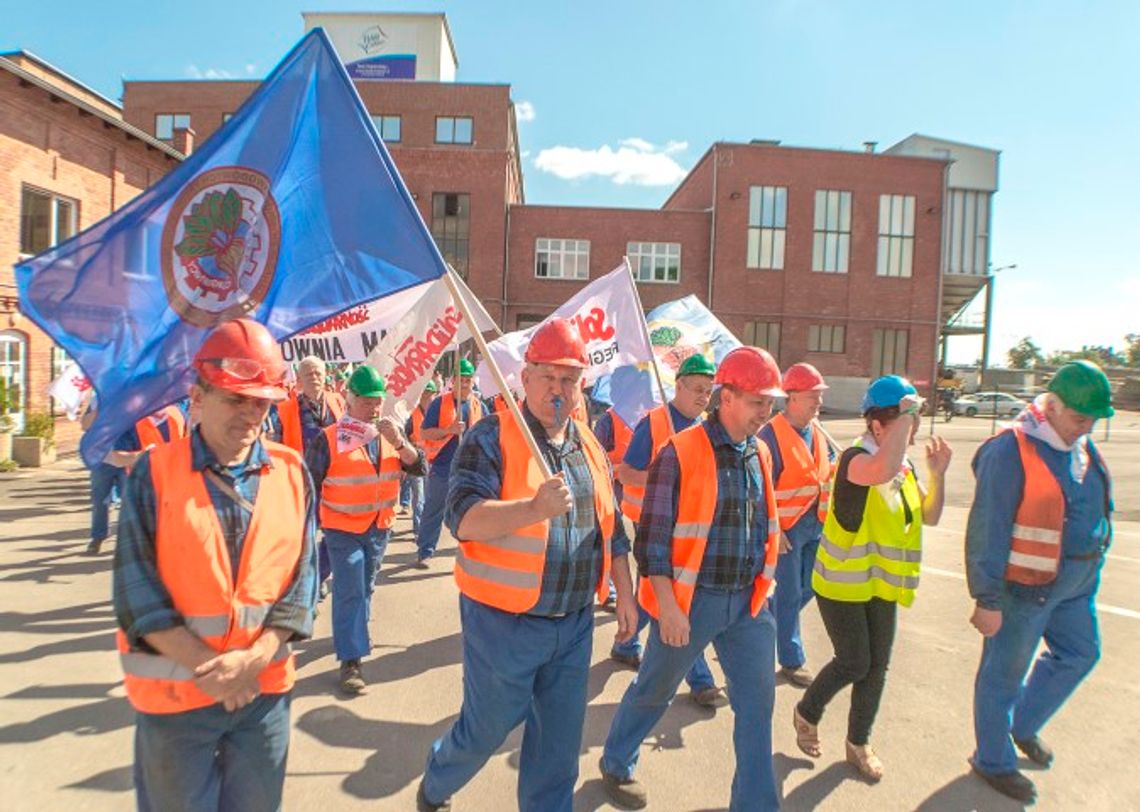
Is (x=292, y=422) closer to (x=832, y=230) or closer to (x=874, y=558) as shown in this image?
(x=874, y=558)

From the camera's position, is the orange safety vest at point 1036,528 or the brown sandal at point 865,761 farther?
the brown sandal at point 865,761

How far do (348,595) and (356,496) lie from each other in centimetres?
62

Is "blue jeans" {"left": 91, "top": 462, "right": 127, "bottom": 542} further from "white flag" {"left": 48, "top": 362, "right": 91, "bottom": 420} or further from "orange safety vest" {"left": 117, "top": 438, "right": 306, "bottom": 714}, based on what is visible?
"orange safety vest" {"left": 117, "top": 438, "right": 306, "bottom": 714}

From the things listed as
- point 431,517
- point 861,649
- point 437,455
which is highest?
point 437,455

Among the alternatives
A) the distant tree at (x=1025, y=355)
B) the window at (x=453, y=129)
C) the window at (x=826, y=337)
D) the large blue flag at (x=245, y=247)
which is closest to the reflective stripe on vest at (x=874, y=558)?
the large blue flag at (x=245, y=247)

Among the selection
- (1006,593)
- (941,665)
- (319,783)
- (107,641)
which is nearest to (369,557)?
(319,783)

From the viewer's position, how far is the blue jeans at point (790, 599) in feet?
15.3

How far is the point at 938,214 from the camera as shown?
36781 millimetres

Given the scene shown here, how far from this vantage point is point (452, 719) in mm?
4141

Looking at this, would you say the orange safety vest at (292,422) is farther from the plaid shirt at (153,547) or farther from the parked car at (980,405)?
the parked car at (980,405)

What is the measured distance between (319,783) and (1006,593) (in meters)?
3.38

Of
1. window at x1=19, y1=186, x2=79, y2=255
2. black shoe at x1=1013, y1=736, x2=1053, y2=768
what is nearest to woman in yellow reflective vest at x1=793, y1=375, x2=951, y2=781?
black shoe at x1=1013, y1=736, x2=1053, y2=768

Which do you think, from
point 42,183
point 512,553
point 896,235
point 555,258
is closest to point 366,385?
point 512,553

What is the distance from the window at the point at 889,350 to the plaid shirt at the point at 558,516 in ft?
121
